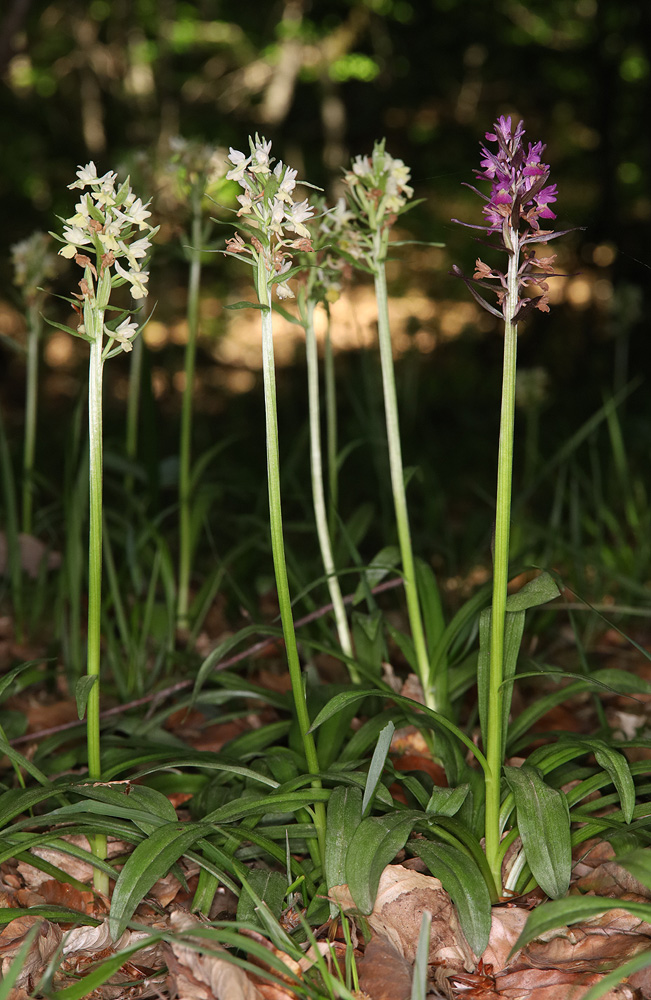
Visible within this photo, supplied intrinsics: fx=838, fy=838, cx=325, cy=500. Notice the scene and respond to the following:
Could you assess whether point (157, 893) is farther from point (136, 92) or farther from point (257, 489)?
point (136, 92)

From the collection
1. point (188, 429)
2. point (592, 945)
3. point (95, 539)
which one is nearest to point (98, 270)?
point (95, 539)

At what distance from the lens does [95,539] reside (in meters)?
1.48

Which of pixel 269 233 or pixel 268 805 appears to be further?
pixel 268 805

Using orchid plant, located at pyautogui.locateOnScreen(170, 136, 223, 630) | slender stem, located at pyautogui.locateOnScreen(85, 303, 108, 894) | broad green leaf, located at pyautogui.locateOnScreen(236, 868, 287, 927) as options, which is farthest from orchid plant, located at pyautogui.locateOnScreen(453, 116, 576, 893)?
orchid plant, located at pyautogui.locateOnScreen(170, 136, 223, 630)

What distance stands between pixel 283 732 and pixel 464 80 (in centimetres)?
971

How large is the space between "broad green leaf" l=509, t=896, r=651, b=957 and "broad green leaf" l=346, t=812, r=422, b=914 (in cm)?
25

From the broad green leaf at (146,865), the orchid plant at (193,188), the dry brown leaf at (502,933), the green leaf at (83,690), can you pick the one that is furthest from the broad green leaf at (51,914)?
the orchid plant at (193,188)

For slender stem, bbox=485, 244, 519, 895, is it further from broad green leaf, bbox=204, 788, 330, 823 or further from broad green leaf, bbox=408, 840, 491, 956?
broad green leaf, bbox=204, 788, 330, 823

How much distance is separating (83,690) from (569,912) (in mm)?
835

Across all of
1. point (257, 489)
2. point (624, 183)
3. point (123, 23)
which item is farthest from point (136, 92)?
point (257, 489)

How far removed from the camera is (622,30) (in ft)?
21.4

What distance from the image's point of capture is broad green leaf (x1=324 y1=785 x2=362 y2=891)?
1.42 meters

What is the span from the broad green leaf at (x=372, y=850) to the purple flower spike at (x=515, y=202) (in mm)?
852

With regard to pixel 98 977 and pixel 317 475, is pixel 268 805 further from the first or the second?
pixel 317 475
